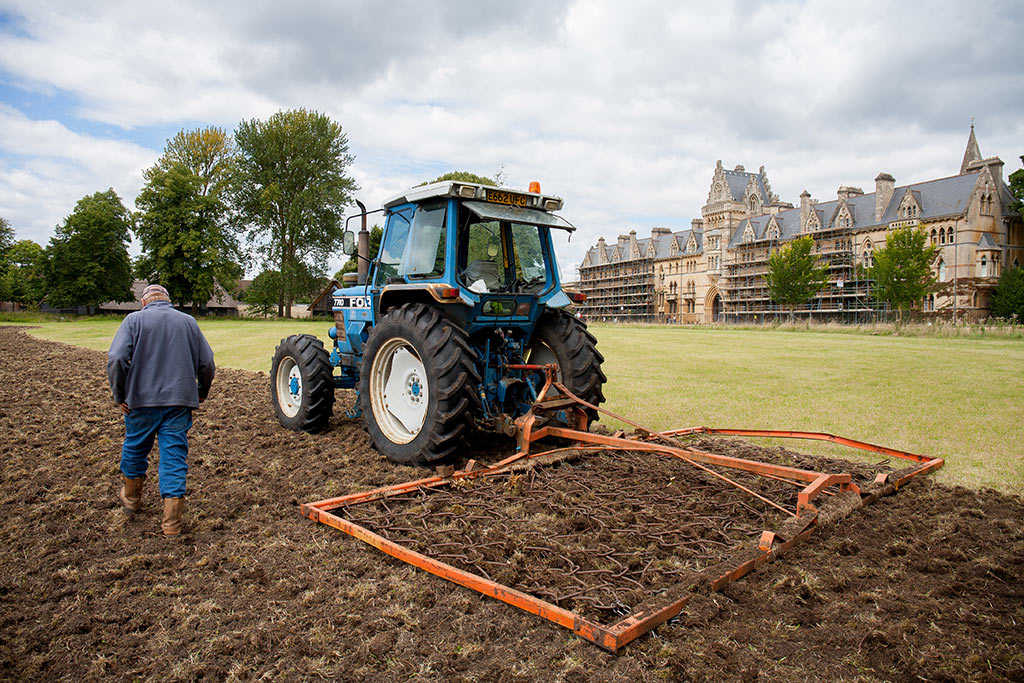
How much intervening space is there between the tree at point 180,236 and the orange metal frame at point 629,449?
4676 cm

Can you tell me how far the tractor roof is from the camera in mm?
5828

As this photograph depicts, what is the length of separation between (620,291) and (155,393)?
91690 millimetres

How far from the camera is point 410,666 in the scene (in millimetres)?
2719

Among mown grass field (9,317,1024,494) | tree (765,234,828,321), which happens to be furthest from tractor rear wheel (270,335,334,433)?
tree (765,234,828,321)

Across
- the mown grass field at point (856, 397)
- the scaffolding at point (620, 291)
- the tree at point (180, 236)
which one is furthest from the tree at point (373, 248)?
the scaffolding at point (620, 291)

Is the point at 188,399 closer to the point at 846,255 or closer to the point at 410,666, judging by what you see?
the point at 410,666

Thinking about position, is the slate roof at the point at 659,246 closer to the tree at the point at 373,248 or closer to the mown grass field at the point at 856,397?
the tree at the point at 373,248

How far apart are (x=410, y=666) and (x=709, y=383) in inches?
412

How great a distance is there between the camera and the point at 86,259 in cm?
5059

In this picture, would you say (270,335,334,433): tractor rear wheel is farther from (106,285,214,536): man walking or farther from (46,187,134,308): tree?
(46,187,134,308): tree

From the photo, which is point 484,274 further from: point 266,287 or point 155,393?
point 266,287

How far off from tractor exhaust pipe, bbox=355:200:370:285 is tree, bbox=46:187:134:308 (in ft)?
167

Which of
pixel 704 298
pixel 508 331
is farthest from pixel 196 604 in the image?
pixel 704 298

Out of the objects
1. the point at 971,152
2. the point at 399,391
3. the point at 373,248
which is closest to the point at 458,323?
the point at 399,391
